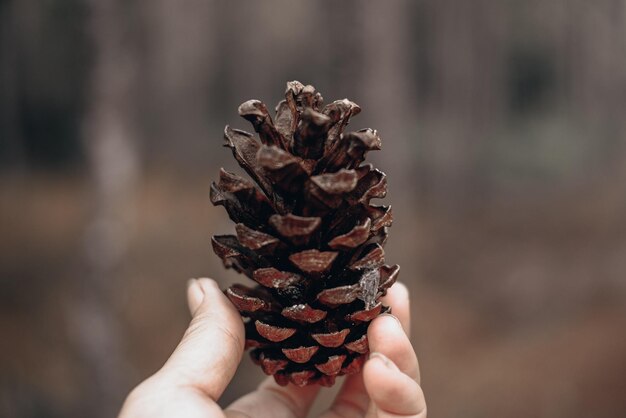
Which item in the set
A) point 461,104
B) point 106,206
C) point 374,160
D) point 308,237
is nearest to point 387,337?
point 308,237

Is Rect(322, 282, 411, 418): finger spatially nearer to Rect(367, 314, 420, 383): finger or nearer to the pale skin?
the pale skin

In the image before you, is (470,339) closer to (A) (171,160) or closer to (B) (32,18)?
(A) (171,160)

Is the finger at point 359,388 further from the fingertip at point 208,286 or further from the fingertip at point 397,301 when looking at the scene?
the fingertip at point 208,286

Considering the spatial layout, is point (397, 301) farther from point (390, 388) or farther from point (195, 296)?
point (195, 296)

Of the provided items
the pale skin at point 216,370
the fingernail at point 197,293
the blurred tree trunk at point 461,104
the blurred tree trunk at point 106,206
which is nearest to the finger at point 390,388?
the pale skin at point 216,370

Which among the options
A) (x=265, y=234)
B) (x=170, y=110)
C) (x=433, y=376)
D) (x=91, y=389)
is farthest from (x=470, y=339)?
(x=265, y=234)

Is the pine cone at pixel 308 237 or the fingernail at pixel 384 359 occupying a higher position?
the pine cone at pixel 308 237

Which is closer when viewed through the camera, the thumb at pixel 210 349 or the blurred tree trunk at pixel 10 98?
the thumb at pixel 210 349
